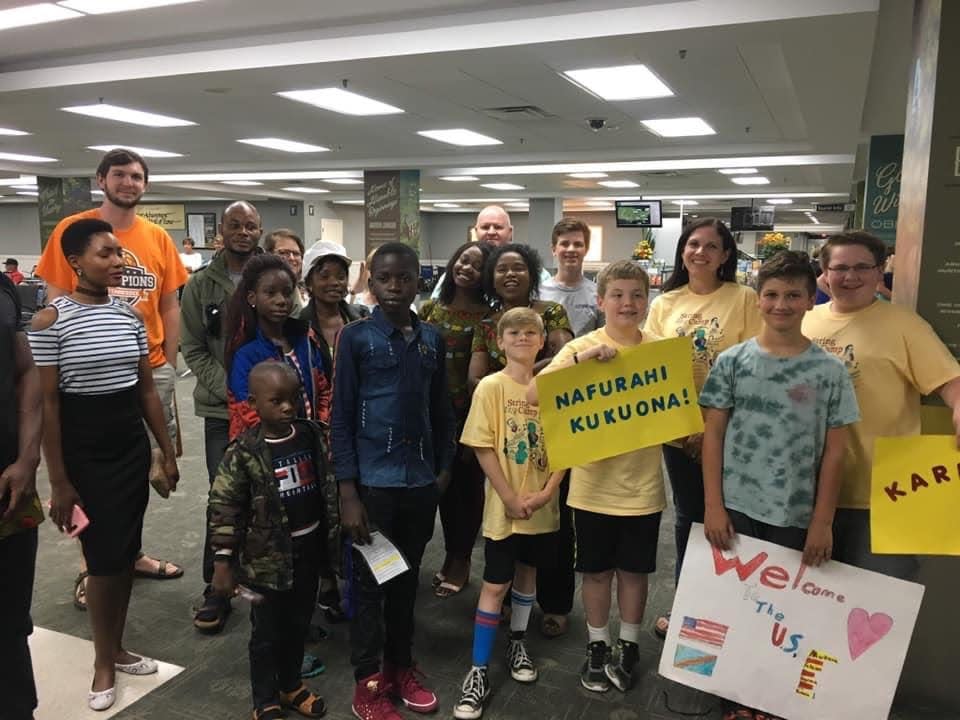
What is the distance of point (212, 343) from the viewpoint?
9.56 ft

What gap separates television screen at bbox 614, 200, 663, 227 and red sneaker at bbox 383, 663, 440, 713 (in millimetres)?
12931

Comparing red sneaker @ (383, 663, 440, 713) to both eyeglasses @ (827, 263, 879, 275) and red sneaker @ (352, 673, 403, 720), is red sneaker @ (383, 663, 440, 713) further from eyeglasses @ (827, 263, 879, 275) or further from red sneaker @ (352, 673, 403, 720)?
eyeglasses @ (827, 263, 879, 275)

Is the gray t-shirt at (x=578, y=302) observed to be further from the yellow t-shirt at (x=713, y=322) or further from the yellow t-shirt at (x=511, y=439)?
the yellow t-shirt at (x=511, y=439)

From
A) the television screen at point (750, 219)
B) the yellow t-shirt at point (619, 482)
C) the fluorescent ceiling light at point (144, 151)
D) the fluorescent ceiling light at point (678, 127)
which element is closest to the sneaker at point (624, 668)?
the yellow t-shirt at point (619, 482)

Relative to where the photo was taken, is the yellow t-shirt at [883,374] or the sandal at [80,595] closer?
the yellow t-shirt at [883,374]

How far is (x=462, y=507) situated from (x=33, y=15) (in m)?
4.89

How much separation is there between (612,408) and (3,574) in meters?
1.76

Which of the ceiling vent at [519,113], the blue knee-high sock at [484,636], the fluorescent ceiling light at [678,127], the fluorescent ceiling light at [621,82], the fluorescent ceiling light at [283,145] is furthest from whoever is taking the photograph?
the fluorescent ceiling light at [283,145]

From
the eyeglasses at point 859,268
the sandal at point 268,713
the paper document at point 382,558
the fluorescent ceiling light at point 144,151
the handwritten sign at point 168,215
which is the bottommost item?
the sandal at point 268,713

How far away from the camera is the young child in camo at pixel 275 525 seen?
81.0 inches

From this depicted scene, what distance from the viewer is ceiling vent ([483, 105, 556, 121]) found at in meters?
7.42

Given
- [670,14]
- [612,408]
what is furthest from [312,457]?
[670,14]

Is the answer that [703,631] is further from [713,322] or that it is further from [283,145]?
[283,145]

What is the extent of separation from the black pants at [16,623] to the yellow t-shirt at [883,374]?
2378mm
